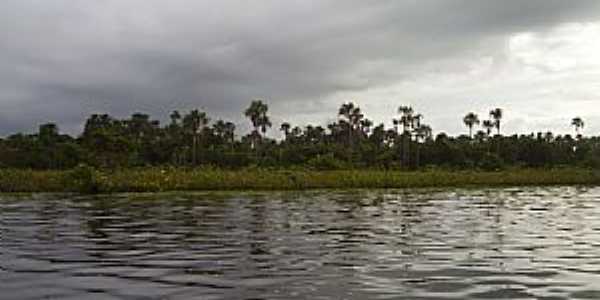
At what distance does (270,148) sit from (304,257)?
128m

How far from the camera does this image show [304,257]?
1891cm

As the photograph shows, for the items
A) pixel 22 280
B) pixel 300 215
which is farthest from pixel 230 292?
pixel 300 215

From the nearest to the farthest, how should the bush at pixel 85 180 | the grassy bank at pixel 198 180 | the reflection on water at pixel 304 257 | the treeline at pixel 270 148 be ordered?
the reflection on water at pixel 304 257 → the bush at pixel 85 180 → the grassy bank at pixel 198 180 → the treeline at pixel 270 148

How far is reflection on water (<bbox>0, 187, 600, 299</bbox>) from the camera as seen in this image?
45.6ft

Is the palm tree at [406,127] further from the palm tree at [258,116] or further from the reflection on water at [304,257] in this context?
the reflection on water at [304,257]

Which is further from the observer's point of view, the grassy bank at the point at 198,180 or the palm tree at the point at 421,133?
the palm tree at the point at 421,133

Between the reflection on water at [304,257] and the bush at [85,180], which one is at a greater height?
the bush at [85,180]

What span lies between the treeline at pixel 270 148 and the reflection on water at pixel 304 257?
6710 centimetres

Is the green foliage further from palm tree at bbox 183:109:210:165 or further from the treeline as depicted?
palm tree at bbox 183:109:210:165

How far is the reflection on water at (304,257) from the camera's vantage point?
45.6ft

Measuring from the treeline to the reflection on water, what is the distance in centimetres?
6710

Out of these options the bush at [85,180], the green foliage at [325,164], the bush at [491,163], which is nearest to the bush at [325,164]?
the green foliage at [325,164]

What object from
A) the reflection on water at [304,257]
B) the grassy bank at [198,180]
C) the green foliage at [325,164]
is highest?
the green foliage at [325,164]

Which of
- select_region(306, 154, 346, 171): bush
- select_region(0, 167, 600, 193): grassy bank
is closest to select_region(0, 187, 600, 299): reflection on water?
select_region(0, 167, 600, 193): grassy bank
